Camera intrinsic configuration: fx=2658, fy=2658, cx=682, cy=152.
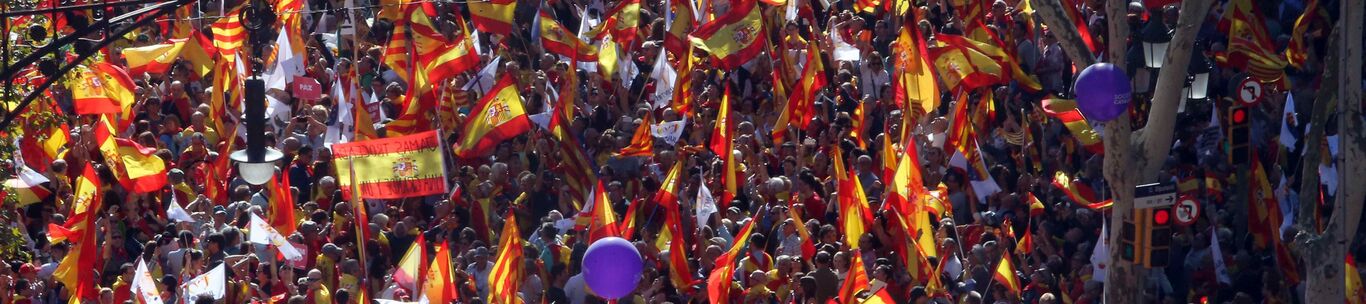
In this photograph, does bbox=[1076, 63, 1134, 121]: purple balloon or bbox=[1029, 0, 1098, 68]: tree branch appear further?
bbox=[1029, 0, 1098, 68]: tree branch

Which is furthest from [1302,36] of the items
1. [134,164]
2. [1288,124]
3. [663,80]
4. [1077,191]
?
[134,164]

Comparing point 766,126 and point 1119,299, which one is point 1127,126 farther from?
point 766,126

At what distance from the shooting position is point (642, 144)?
2414 cm

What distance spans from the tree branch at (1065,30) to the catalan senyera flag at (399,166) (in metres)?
5.44

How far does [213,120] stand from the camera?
26.0 meters

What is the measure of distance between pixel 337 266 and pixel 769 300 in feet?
12.7

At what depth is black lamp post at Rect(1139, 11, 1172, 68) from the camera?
19.5 meters

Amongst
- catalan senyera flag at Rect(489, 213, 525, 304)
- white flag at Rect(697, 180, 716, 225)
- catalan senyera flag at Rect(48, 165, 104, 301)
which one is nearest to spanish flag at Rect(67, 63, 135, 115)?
catalan senyera flag at Rect(48, 165, 104, 301)

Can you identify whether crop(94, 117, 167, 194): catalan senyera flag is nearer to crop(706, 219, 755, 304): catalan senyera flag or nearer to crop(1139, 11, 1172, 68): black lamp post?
crop(706, 219, 755, 304): catalan senyera flag

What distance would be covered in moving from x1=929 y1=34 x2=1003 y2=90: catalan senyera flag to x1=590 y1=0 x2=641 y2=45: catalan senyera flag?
12.9 feet

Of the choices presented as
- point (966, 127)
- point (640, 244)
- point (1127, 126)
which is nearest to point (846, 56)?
point (966, 127)

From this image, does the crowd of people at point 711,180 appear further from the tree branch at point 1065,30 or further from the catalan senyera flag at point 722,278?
the tree branch at point 1065,30

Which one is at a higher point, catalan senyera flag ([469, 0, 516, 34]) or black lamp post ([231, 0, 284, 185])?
black lamp post ([231, 0, 284, 185])

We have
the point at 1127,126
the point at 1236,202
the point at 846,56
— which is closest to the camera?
the point at 1127,126
